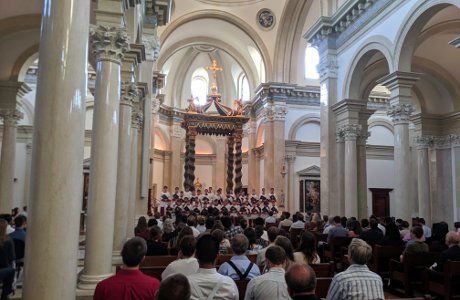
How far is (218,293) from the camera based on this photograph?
3133 mm

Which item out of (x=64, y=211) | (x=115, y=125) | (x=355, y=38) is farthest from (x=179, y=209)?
(x=64, y=211)

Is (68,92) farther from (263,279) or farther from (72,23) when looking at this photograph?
(263,279)

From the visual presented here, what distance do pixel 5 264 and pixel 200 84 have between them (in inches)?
1080

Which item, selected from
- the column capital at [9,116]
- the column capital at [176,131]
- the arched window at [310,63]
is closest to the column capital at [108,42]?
the column capital at [9,116]

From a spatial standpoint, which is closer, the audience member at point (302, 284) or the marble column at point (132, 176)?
the audience member at point (302, 284)

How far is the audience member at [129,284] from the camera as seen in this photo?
3.00 metres

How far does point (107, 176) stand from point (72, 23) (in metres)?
2.48

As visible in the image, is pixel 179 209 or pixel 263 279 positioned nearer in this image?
pixel 263 279

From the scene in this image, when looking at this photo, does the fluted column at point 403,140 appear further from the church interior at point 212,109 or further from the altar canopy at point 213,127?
the altar canopy at point 213,127

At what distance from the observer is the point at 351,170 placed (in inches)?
565

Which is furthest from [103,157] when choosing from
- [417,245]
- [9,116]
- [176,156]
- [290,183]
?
[176,156]

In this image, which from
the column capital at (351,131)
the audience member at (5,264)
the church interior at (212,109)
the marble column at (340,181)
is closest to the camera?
the church interior at (212,109)

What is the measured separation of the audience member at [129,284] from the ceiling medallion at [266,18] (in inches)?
873

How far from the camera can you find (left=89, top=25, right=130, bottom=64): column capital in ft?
19.4
